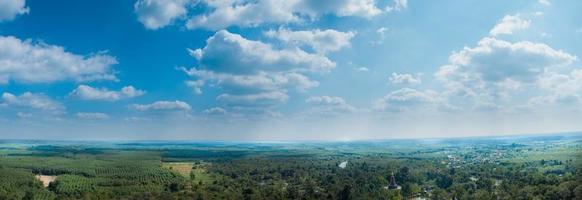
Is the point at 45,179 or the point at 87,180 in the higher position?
the point at 45,179

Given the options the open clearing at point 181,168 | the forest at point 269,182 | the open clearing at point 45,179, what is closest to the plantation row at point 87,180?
the forest at point 269,182

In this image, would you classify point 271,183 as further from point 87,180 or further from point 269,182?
point 87,180

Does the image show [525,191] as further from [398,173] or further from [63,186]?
[63,186]

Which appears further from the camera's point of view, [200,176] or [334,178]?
[200,176]

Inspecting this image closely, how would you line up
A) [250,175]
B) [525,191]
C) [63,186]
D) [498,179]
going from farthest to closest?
[250,175] < [498,179] < [63,186] < [525,191]

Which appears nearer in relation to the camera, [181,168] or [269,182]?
[269,182]

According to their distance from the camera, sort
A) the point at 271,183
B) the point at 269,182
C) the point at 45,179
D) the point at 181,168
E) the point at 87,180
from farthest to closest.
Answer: the point at 181,168 → the point at 269,182 → the point at 45,179 → the point at 271,183 → the point at 87,180

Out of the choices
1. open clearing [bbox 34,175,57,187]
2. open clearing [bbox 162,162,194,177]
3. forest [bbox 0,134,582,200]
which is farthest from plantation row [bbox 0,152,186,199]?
open clearing [bbox 162,162,194,177]

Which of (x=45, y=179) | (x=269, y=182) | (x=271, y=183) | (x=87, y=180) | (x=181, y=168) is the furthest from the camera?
(x=181, y=168)

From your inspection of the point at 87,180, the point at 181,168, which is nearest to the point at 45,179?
the point at 87,180

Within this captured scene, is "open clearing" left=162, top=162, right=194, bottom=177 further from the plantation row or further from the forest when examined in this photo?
the plantation row

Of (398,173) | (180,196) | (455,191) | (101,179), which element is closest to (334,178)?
(398,173)
